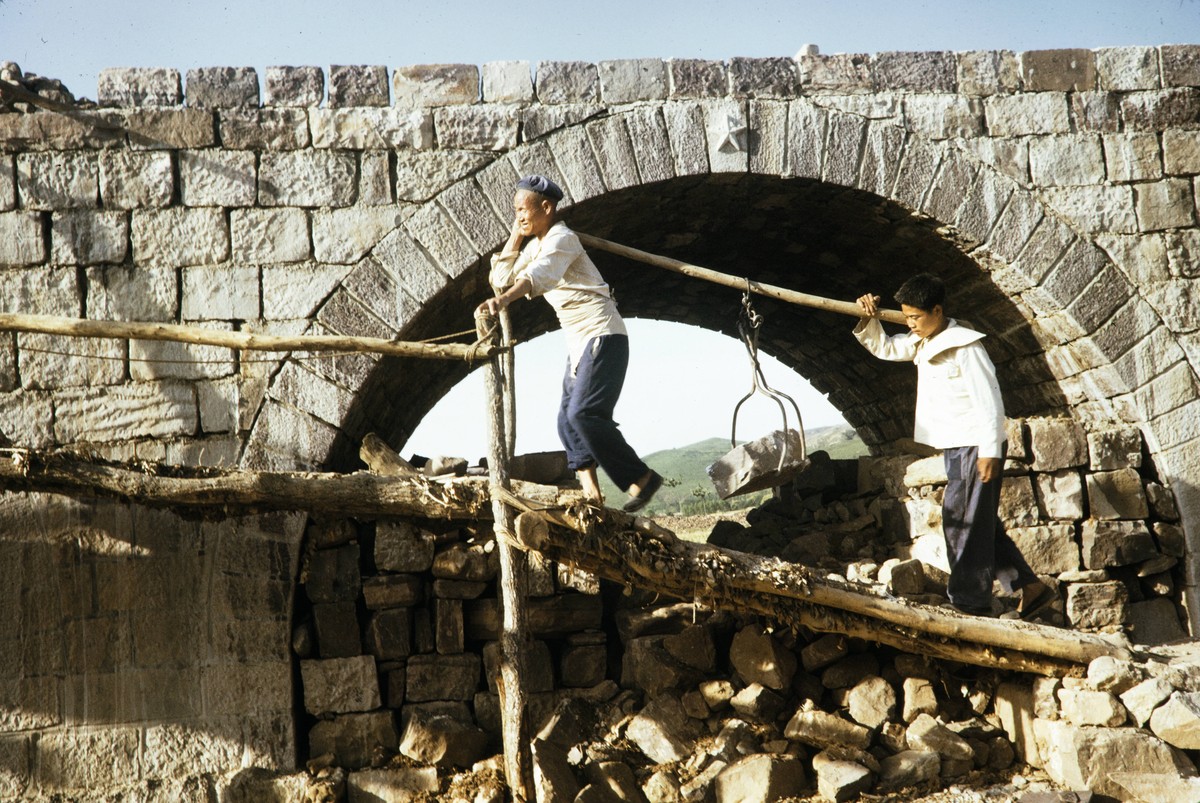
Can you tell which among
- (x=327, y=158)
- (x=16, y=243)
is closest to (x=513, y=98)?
(x=327, y=158)

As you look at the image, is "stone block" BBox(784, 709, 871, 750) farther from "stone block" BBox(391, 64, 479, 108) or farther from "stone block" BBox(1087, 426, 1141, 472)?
"stone block" BBox(391, 64, 479, 108)

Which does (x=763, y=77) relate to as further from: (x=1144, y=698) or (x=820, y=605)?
(x=1144, y=698)

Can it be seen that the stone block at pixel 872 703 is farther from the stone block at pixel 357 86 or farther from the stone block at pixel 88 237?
the stone block at pixel 88 237

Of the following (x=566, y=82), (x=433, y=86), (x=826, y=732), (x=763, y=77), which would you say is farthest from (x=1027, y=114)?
(x=826, y=732)

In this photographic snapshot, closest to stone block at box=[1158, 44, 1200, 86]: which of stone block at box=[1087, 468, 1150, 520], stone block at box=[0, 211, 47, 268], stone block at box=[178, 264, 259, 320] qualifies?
stone block at box=[1087, 468, 1150, 520]

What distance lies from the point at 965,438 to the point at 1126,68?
2.95 m

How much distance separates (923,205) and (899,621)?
2.56 metres

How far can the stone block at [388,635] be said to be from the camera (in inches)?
215

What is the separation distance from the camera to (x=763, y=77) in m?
6.07

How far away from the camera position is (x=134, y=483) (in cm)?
459

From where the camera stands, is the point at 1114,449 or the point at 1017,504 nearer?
the point at 1017,504

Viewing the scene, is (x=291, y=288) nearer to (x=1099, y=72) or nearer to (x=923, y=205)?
(x=923, y=205)

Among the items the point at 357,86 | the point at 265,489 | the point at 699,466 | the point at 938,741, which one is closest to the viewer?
the point at 265,489

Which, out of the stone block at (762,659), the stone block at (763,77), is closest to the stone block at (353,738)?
the stone block at (762,659)
